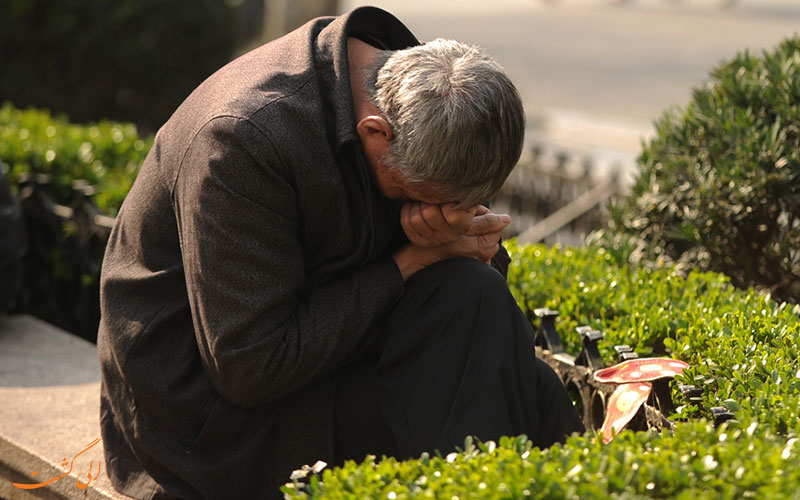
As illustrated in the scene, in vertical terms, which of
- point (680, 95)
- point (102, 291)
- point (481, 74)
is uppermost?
point (481, 74)

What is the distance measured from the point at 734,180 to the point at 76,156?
2830 millimetres

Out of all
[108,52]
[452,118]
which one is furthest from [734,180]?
[108,52]

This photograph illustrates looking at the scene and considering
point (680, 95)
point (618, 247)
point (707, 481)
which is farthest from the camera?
point (680, 95)

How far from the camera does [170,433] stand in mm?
2666

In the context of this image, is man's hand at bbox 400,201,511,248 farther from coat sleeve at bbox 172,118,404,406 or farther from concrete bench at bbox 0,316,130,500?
concrete bench at bbox 0,316,130,500

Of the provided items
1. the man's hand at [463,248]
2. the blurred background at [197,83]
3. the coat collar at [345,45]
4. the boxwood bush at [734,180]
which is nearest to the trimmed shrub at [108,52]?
the blurred background at [197,83]

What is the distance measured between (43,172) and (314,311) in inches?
100

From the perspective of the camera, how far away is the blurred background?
15.0 feet

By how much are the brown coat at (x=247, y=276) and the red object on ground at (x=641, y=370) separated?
658 millimetres

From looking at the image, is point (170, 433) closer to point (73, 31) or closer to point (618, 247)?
point (618, 247)

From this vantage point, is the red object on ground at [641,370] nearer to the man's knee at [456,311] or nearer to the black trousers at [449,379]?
the black trousers at [449,379]

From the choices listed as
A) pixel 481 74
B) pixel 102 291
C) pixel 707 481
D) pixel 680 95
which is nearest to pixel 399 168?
pixel 481 74

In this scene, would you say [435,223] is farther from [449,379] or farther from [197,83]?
[197,83]

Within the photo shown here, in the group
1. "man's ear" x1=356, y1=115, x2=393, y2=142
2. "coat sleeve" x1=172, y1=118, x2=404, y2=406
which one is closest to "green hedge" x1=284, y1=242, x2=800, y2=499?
"coat sleeve" x1=172, y1=118, x2=404, y2=406
